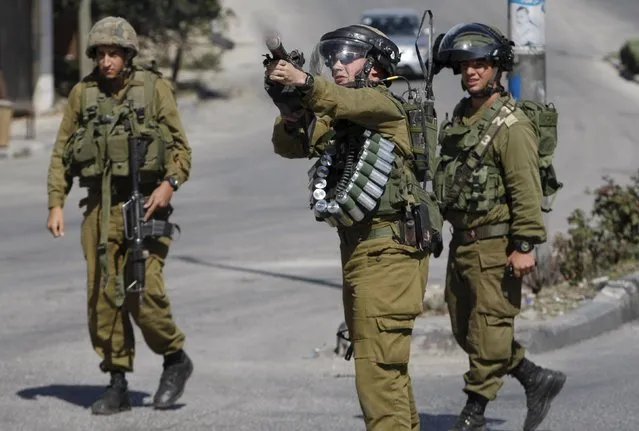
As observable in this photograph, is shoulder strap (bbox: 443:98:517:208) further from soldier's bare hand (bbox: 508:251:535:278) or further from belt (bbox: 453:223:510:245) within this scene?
soldier's bare hand (bbox: 508:251:535:278)

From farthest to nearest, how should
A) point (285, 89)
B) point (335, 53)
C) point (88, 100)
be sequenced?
point (88, 100) → point (335, 53) → point (285, 89)

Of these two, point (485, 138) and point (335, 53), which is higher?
point (335, 53)

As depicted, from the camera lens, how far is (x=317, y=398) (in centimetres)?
793

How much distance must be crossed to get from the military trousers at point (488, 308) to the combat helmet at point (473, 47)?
804 mm

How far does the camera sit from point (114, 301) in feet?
24.1

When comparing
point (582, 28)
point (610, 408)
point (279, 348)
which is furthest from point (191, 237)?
point (582, 28)

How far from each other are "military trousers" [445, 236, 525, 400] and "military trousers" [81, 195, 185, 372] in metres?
1.60

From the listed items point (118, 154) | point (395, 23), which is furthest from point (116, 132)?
point (395, 23)

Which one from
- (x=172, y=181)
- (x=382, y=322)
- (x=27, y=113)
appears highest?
(x=172, y=181)

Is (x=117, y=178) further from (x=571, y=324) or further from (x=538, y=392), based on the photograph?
(x=571, y=324)

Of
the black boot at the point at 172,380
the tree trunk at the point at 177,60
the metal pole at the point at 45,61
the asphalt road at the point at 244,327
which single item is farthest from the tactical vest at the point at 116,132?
the tree trunk at the point at 177,60

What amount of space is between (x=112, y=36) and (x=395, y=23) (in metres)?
28.5

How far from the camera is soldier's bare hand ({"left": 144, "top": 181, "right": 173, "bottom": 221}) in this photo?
24.0 ft

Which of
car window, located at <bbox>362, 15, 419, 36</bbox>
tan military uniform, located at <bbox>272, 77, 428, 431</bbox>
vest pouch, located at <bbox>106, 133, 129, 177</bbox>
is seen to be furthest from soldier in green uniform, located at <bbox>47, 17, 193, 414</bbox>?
car window, located at <bbox>362, 15, 419, 36</bbox>
